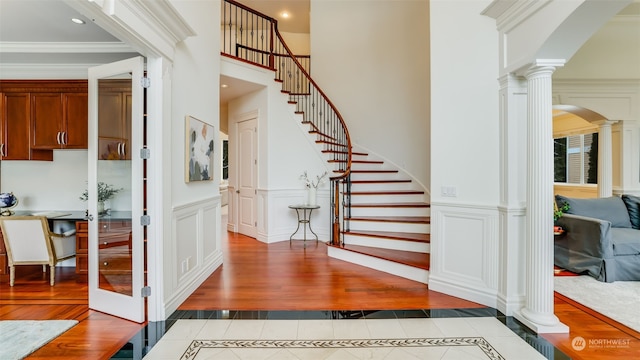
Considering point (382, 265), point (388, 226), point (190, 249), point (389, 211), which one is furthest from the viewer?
point (389, 211)

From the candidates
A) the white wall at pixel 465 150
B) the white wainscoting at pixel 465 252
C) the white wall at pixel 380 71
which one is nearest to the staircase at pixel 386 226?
the white wainscoting at pixel 465 252

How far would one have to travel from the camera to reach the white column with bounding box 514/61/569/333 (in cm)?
256

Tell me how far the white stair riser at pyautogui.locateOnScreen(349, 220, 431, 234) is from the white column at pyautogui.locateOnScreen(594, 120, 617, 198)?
358cm

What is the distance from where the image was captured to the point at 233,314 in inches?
111

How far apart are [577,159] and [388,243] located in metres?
7.22

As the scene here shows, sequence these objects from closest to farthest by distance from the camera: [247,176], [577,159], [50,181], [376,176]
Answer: [50,181] < [376,176] < [247,176] < [577,159]

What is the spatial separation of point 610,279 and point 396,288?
2569mm

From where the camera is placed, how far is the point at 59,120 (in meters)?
3.79

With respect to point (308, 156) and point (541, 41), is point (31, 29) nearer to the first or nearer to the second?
point (308, 156)

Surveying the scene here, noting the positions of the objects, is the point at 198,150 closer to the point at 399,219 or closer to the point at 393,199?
the point at 399,219

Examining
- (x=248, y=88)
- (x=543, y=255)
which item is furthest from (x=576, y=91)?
(x=248, y=88)

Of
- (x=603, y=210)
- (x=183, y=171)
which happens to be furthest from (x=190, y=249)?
(x=603, y=210)

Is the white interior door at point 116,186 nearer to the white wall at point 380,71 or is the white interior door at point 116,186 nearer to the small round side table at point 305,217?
the small round side table at point 305,217

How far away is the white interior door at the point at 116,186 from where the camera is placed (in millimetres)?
2703
